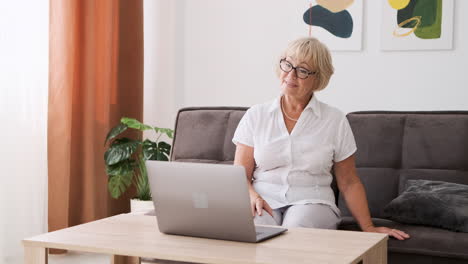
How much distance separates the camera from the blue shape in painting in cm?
405

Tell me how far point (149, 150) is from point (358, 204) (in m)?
1.68

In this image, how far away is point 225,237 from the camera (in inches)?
74.4

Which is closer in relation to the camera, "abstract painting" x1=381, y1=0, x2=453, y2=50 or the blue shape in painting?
"abstract painting" x1=381, y1=0, x2=453, y2=50

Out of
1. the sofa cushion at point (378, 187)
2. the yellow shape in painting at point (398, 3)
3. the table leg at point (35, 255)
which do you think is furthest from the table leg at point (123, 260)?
the yellow shape in painting at point (398, 3)

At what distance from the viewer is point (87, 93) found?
13.3ft

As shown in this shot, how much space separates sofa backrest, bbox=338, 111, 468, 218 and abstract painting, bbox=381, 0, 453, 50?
0.99m

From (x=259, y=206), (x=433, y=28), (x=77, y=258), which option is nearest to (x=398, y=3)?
(x=433, y=28)

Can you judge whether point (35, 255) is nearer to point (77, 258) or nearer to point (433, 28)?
point (77, 258)

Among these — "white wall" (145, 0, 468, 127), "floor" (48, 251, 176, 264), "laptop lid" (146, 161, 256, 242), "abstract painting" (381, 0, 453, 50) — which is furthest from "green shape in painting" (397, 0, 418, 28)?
"laptop lid" (146, 161, 256, 242)

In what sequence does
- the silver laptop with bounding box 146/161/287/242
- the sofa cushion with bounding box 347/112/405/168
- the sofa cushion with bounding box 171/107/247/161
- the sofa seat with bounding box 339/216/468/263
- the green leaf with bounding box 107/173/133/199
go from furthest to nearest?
the green leaf with bounding box 107/173/133/199, the sofa cushion with bounding box 171/107/247/161, the sofa cushion with bounding box 347/112/405/168, the sofa seat with bounding box 339/216/468/263, the silver laptop with bounding box 146/161/287/242

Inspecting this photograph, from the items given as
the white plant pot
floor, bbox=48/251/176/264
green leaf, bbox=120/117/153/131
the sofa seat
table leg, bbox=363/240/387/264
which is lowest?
floor, bbox=48/251/176/264

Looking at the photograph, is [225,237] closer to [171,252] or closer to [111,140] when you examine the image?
[171,252]

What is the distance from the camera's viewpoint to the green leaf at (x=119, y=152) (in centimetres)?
383

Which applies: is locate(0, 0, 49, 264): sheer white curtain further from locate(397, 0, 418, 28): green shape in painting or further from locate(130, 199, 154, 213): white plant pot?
locate(397, 0, 418, 28): green shape in painting
